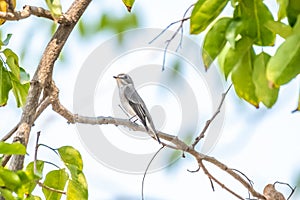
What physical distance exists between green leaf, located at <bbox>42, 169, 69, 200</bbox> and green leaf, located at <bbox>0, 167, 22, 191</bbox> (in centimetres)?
38

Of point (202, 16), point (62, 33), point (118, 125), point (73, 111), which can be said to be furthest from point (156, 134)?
point (202, 16)

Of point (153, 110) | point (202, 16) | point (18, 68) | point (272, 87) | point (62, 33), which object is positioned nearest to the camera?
point (272, 87)

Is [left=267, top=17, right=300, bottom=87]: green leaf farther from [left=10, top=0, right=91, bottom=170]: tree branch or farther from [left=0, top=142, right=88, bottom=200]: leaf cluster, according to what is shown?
[left=10, top=0, right=91, bottom=170]: tree branch

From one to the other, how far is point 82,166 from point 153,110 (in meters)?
0.49

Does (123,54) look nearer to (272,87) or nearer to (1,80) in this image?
(1,80)

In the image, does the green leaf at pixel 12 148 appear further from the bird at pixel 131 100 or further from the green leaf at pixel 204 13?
the bird at pixel 131 100

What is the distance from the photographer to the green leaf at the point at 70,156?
1.28 metres

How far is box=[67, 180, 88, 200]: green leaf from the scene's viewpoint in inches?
46.5

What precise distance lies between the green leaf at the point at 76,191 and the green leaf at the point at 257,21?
572 mm

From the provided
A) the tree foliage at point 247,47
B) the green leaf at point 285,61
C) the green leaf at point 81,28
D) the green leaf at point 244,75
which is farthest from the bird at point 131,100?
the green leaf at point 285,61

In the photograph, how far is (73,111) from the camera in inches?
58.9

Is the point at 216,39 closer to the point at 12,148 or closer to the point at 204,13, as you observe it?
the point at 204,13

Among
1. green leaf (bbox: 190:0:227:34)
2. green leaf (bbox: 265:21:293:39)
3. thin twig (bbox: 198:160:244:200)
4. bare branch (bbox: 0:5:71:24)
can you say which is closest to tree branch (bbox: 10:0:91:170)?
bare branch (bbox: 0:5:71:24)

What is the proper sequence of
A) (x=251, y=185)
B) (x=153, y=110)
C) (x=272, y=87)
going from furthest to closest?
(x=153, y=110), (x=251, y=185), (x=272, y=87)
